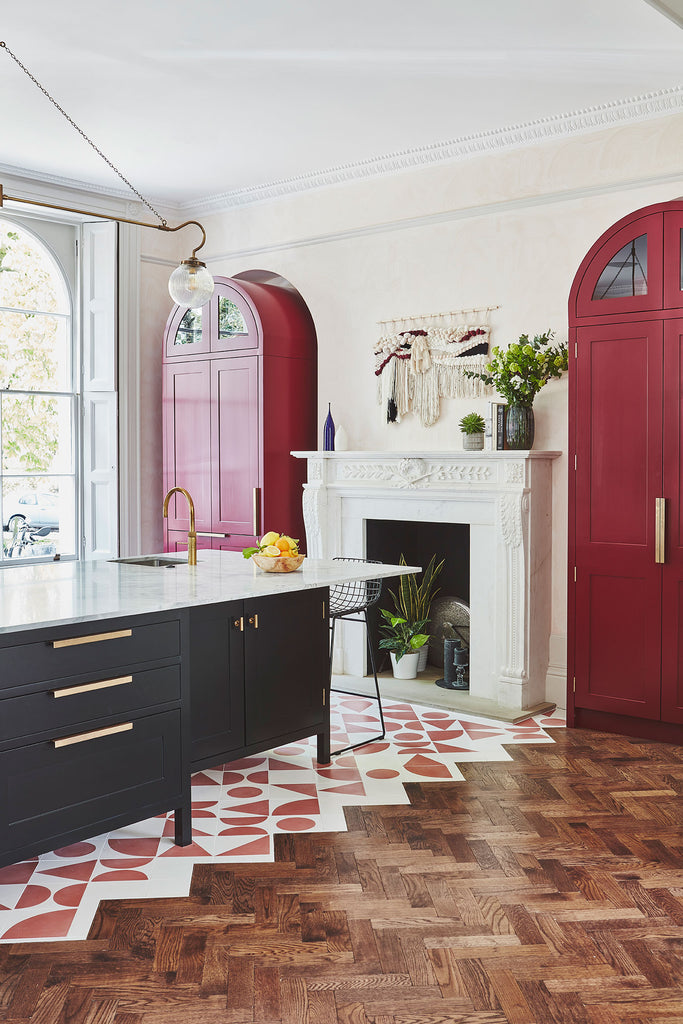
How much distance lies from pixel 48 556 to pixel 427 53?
402 centimetres

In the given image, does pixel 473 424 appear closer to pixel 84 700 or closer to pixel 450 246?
pixel 450 246

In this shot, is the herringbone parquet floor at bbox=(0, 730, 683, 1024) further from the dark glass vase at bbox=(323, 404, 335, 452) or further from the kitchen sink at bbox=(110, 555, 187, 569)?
the dark glass vase at bbox=(323, 404, 335, 452)

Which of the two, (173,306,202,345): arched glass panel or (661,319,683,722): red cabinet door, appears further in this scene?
(173,306,202,345): arched glass panel

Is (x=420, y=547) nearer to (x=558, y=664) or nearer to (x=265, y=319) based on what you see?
(x=558, y=664)

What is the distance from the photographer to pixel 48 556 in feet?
21.0

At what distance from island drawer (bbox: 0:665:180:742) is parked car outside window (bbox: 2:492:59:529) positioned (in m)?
3.31

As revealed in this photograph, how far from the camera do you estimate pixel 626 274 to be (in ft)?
15.4

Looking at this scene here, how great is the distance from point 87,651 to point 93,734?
28 cm

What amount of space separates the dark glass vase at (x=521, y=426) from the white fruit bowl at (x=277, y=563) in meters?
1.63

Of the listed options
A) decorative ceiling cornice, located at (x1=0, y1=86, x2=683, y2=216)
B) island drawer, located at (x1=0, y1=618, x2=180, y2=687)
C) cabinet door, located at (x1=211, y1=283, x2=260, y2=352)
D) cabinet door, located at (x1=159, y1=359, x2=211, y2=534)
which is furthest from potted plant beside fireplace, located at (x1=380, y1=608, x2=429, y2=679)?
decorative ceiling cornice, located at (x1=0, y1=86, x2=683, y2=216)

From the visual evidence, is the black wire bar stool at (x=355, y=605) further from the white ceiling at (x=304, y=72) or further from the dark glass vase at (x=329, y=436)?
the white ceiling at (x=304, y=72)

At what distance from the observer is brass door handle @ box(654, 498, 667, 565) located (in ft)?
15.0

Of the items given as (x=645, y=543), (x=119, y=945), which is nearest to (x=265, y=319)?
(x=645, y=543)

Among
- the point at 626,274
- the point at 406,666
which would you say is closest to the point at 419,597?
the point at 406,666
